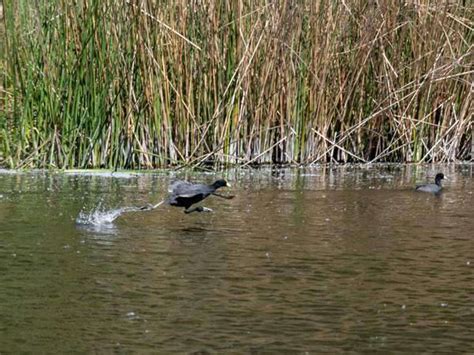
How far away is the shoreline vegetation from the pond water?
1.06 meters

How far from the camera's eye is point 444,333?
13.9ft

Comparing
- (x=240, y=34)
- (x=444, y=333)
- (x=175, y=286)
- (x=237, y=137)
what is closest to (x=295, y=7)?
(x=240, y=34)

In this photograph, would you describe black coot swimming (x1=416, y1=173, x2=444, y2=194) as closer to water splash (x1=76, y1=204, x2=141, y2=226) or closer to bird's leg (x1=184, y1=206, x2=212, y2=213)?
bird's leg (x1=184, y1=206, x2=212, y2=213)

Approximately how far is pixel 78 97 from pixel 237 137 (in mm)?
1372

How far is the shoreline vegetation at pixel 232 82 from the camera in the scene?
31.6 feet

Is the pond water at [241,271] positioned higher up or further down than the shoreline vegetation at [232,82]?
further down

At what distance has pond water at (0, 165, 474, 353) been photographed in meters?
4.18

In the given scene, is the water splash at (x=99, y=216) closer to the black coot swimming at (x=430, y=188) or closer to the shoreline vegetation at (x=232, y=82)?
the black coot swimming at (x=430, y=188)

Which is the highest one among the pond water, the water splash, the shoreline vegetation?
the shoreline vegetation

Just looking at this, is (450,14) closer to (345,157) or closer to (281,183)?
(345,157)

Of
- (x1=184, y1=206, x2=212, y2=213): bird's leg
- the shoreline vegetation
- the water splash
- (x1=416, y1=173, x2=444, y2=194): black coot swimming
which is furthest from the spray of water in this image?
the shoreline vegetation

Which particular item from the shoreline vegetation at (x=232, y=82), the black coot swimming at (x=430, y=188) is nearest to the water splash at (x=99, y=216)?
the black coot swimming at (x=430, y=188)

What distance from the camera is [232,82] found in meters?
10.0

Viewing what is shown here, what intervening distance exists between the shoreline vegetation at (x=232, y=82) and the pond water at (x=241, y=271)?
106cm
